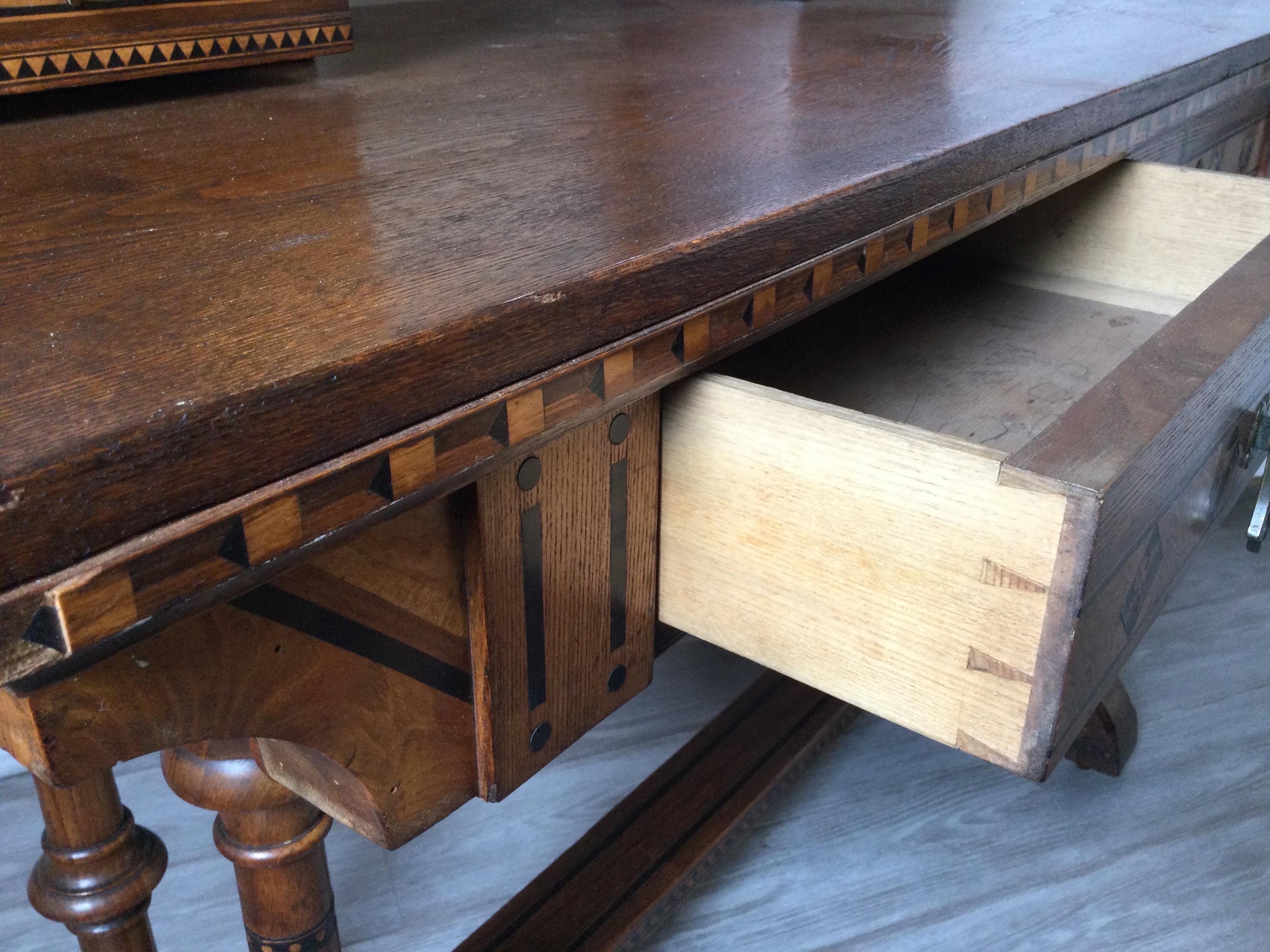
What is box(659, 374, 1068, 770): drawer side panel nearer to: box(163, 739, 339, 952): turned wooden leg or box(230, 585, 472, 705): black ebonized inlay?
box(230, 585, 472, 705): black ebonized inlay

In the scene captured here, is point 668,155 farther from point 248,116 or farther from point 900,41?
point 900,41

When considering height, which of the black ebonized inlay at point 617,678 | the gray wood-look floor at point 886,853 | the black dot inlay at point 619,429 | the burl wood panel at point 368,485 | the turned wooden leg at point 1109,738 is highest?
the burl wood panel at point 368,485

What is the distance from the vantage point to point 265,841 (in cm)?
72

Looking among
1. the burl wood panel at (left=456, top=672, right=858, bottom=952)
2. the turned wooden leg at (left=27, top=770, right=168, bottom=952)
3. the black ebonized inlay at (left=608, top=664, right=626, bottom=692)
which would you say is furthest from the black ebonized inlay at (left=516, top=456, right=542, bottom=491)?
the burl wood panel at (left=456, top=672, right=858, bottom=952)

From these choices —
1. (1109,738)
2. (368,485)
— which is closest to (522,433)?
(368,485)

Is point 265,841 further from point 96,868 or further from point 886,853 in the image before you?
point 886,853

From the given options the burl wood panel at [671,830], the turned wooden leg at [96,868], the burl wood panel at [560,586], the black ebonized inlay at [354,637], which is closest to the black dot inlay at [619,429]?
Result: the burl wood panel at [560,586]

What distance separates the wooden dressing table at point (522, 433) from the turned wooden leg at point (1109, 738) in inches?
16.7

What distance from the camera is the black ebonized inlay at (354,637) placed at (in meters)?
0.41

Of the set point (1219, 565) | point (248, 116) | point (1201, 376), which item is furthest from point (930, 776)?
point (248, 116)

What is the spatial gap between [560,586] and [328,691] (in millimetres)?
124

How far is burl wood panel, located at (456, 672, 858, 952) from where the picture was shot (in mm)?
893

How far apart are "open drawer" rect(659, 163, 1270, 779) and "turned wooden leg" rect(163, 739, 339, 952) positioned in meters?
0.27

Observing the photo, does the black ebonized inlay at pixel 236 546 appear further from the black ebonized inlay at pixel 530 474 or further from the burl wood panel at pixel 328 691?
the black ebonized inlay at pixel 530 474
